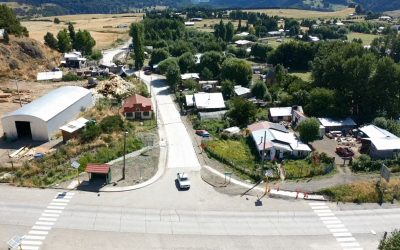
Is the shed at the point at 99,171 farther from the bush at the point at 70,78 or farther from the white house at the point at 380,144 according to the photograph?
the bush at the point at 70,78

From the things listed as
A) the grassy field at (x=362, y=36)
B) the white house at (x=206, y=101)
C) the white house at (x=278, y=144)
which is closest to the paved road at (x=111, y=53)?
the white house at (x=206, y=101)

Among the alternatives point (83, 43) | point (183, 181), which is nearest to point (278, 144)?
point (183, 181)

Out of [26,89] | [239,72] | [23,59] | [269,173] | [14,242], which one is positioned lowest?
[269,173]

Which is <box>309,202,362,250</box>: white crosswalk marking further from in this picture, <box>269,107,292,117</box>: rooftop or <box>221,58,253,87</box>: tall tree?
<box>221,58,253,87</box>: tall tree

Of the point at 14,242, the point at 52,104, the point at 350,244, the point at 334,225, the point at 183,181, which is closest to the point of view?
the point at 14,242

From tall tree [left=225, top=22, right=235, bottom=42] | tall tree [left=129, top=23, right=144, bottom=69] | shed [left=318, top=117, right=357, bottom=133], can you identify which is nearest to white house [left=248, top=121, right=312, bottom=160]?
shed [left=318, top=117, right=357, bottom=133]

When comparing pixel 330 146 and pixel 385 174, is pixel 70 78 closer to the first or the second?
pixel 330 146

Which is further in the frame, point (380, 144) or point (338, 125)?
point (338, 125)
